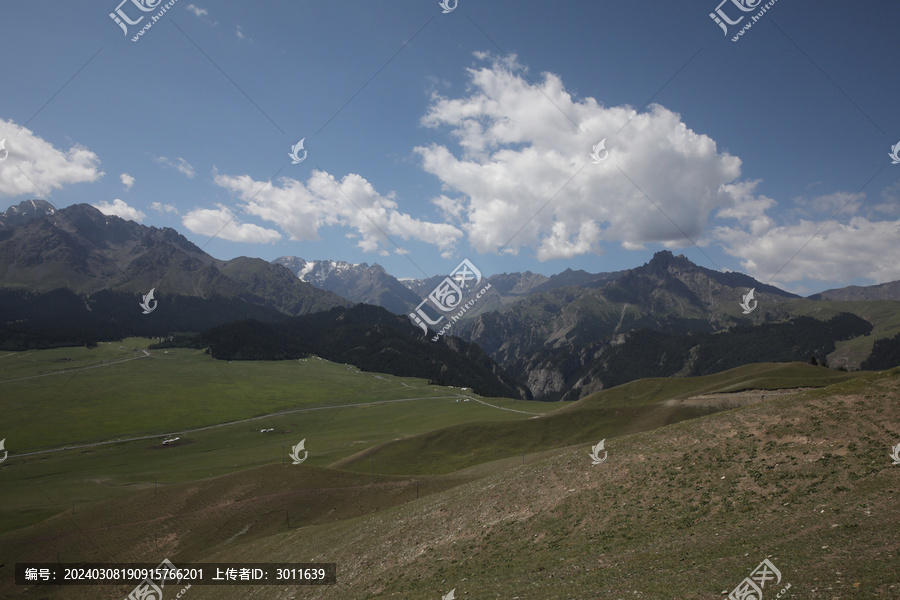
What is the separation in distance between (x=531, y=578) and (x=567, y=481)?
13.6 m

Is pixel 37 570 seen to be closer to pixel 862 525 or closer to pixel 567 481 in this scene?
pixel 567 481

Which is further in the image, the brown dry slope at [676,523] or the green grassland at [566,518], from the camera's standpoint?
the green grassland at [566,518]

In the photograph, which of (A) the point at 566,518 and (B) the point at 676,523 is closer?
(B) the point at 676,523

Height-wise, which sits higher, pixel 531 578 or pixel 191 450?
pixel 191 450

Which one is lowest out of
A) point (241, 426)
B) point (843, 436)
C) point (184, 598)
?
point (184, 598)

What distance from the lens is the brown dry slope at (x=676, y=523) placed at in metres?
18.3

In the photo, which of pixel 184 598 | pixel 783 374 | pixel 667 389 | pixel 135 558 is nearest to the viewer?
pixel 184 598

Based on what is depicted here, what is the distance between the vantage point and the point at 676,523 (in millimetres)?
24875

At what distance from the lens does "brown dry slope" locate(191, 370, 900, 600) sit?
60.1ft

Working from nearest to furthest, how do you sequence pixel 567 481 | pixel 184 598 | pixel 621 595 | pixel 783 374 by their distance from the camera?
1. pixel 621 595
2. pixel 567 481
3. pixel 184 598
4. pixel 783 374

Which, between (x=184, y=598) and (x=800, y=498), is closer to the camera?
(x=800, y=498)

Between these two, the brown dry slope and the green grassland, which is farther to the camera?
the green grassland

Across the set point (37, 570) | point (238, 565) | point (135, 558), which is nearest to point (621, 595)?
point (238, 565)

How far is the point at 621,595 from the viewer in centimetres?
1825
